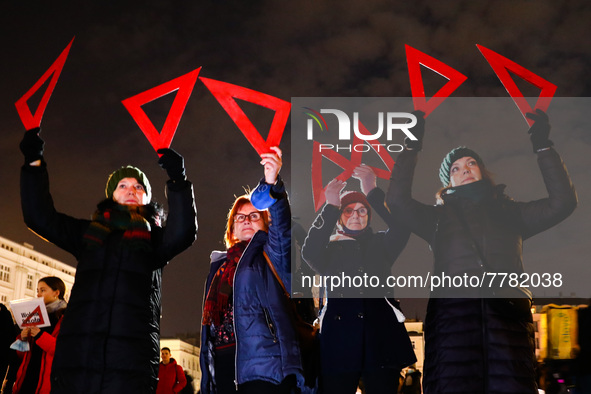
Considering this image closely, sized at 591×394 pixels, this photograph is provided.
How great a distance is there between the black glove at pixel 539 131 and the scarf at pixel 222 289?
2214 mm

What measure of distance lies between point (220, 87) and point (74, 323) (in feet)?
7.57

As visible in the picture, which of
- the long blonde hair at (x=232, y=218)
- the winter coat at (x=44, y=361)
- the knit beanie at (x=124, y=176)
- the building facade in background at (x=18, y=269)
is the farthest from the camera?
the building facade in background at (x=18, y=269)

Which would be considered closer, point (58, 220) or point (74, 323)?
point (74, 323)

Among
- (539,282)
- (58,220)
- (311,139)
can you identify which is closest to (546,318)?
(539,282)

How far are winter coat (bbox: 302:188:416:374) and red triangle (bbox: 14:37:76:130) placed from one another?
225 cm

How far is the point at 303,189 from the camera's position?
5.97 metres

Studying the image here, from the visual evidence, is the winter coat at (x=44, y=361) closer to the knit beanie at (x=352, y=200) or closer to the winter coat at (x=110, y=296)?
the winter coat at (x=110, y=296)

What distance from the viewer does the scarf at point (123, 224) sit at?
464 cm

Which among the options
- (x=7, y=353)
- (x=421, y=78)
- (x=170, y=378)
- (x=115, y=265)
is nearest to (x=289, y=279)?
(x=115, y=265)

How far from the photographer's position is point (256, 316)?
177 inches

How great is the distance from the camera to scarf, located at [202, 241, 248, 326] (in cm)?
480

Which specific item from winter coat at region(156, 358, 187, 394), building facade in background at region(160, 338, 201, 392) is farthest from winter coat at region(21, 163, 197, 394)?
building facade in background at region(160, 338, 201, 392)

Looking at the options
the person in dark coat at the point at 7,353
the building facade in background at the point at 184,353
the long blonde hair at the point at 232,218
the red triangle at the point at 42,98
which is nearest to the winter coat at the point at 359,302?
the long blonde hair at the point at 232,218

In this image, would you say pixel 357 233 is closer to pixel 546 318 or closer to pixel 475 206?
pixel 475 206
